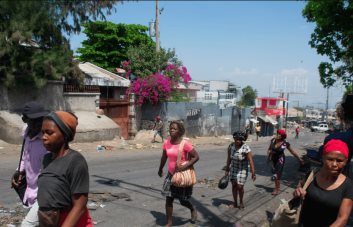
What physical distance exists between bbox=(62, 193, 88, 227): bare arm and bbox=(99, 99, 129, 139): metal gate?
21097mm

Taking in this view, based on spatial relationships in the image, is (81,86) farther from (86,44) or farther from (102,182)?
(86,44)

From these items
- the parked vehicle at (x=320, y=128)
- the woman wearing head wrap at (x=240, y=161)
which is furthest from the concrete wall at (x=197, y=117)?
the parked vehicle at (x=320, y=128)

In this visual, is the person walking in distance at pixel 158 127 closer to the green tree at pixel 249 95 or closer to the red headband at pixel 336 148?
the red headband at pixel 336 148

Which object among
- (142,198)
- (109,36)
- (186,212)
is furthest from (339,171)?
(109,36)

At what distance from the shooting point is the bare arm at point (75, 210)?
2992 millimetres

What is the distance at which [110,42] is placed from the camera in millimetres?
38406

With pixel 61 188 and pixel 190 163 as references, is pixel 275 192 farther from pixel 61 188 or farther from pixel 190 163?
pixel 61 188

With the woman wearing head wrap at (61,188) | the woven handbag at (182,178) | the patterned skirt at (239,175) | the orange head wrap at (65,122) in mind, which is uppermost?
the orange head wrap at (65,122)

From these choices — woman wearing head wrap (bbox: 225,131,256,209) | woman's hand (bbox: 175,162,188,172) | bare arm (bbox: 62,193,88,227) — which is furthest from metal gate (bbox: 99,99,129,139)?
bare arm (bbox: 62,193,88,227)

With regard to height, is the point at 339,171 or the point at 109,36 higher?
the point at 109,36

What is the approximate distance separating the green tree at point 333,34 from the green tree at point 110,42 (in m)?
25.6

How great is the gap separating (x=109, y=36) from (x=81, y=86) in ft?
54.1

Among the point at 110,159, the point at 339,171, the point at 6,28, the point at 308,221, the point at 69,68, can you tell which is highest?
the point at 6,28

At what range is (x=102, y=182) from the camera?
1005 centimetres
